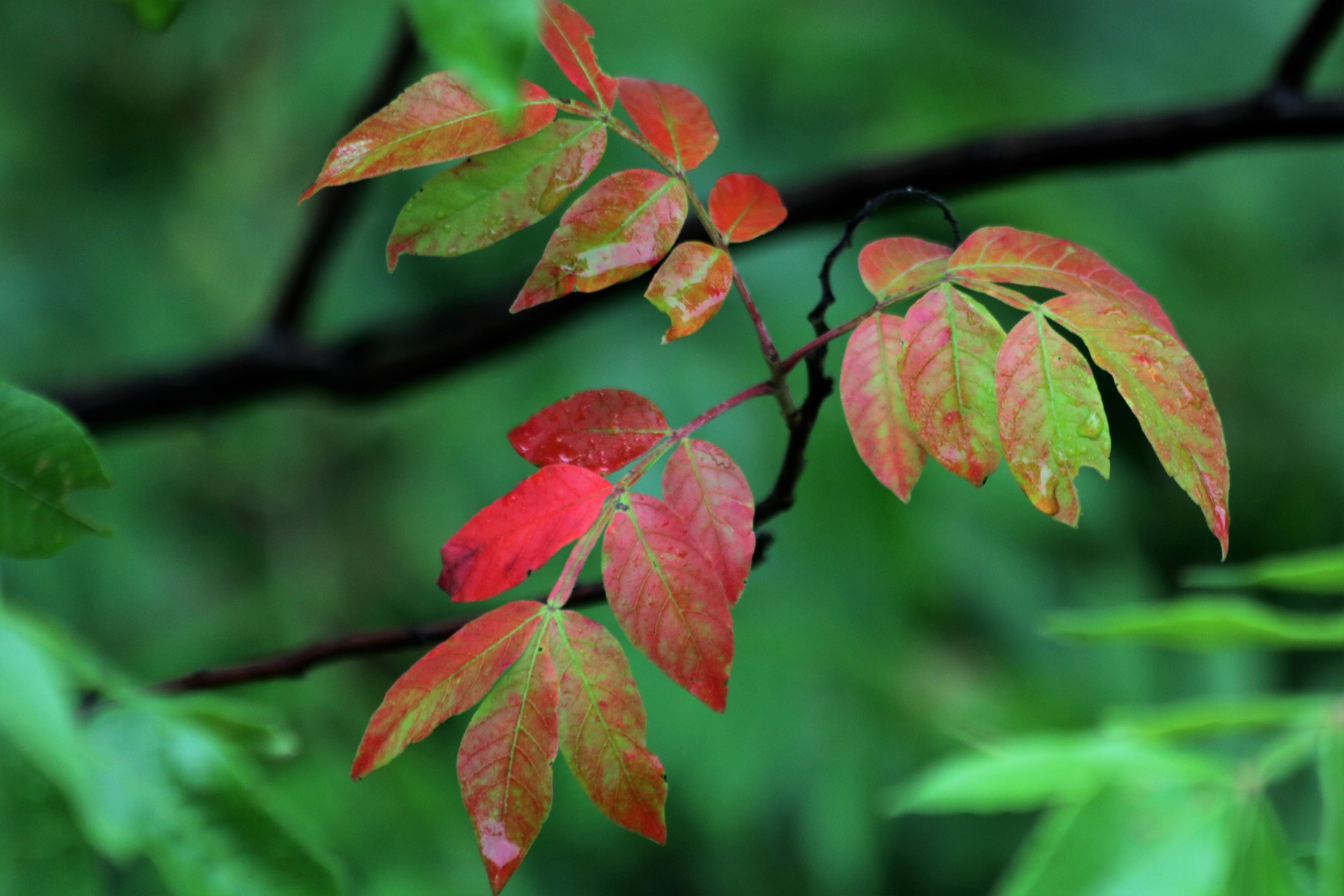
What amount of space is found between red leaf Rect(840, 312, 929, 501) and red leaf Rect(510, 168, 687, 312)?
0.05 meters

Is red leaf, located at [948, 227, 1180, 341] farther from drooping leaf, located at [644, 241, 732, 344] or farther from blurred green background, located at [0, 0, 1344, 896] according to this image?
blurred green background, located at [0, 0, 1344, 896]

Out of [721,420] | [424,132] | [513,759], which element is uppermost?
[424,132]

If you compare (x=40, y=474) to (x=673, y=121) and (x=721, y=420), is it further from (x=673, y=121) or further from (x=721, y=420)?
(x=721, y=420)

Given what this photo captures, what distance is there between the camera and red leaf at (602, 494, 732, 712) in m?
0.21

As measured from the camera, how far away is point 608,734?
0.22 m

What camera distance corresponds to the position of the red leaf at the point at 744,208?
241mm

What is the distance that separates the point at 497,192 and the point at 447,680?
108 millimetres

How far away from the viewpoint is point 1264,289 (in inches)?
66.9

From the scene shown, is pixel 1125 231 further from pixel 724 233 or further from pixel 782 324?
pixel 724 233

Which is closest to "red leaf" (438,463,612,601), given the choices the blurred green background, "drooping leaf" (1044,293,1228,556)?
"drooping leaf" (1044,293,1228,556)

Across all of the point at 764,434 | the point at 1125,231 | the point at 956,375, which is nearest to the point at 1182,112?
the point at 956,375

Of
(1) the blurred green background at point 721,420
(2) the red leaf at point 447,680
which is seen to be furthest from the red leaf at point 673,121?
(1) the blurred green background at point 721,420

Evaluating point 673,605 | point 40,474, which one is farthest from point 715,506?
point 40,474

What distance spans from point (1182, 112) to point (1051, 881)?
1.17 ft
